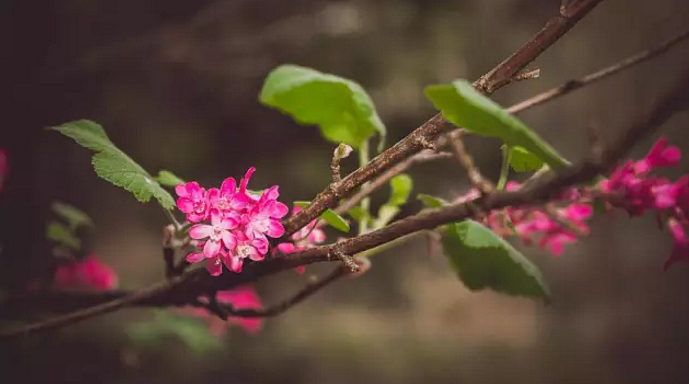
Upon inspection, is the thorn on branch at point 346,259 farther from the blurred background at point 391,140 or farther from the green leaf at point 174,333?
the blurred background at point 391,140

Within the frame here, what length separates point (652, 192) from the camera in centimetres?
46

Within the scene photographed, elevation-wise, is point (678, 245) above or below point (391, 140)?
below

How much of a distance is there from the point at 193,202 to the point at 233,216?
0.03m

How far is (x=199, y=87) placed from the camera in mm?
1632

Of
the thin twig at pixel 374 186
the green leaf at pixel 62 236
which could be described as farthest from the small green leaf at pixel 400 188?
the green leaf at pixel 62 236

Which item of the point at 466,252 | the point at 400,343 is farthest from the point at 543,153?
the point at 400,343

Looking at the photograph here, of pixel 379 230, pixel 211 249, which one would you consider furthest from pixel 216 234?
pixel 379 230

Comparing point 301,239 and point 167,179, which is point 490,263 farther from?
point 167,179

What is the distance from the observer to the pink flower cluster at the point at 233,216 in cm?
45

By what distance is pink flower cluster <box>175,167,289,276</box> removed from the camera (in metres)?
0.45

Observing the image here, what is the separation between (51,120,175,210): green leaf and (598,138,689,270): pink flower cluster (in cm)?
32

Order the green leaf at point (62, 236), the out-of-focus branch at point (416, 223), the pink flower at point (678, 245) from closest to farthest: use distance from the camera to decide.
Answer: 1. the out-of-focus branch at point (416, 223)
2. the pink flower at point (678, 245)
3. the green leaf at point (62, 236)

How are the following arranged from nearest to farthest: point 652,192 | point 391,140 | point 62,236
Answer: point 652,192, point 62,236, point 391,140

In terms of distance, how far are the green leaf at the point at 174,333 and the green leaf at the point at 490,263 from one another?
520 millimetres
